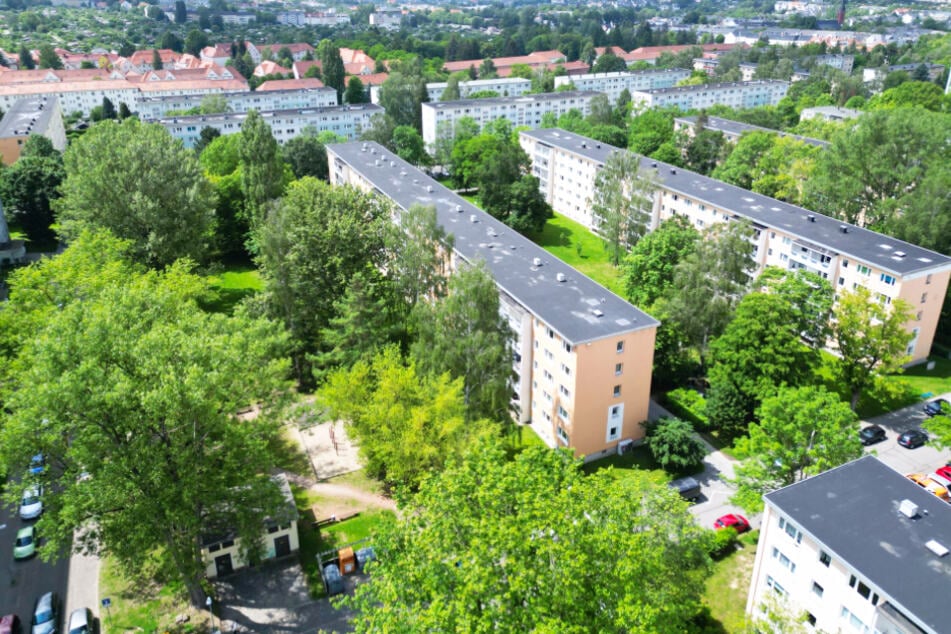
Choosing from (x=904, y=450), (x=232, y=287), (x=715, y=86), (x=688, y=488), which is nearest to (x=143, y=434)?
(x=688, y=488)

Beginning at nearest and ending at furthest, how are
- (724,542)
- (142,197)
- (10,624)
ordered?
(10,624), (724,542), (142,197)

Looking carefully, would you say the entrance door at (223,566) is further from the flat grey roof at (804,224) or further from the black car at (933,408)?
the flat grey roof at (804,224)

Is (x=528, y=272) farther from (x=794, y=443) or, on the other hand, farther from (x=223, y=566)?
(x=223, y=566)

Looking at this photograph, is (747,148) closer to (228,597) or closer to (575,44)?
(228,597)

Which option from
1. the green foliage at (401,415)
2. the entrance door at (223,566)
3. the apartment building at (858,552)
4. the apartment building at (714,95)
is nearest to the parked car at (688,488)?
the apartment building at (858,552)

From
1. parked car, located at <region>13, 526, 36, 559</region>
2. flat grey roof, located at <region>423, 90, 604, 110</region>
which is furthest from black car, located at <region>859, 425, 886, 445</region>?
flat grey roof, located at <region>423, 90, 604, 110</region>

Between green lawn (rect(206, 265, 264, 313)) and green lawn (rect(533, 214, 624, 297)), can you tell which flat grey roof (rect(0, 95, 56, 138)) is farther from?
green lawn (rect(533, 214, 624, 297))

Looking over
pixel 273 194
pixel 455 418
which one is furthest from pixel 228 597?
pixel 273 194
